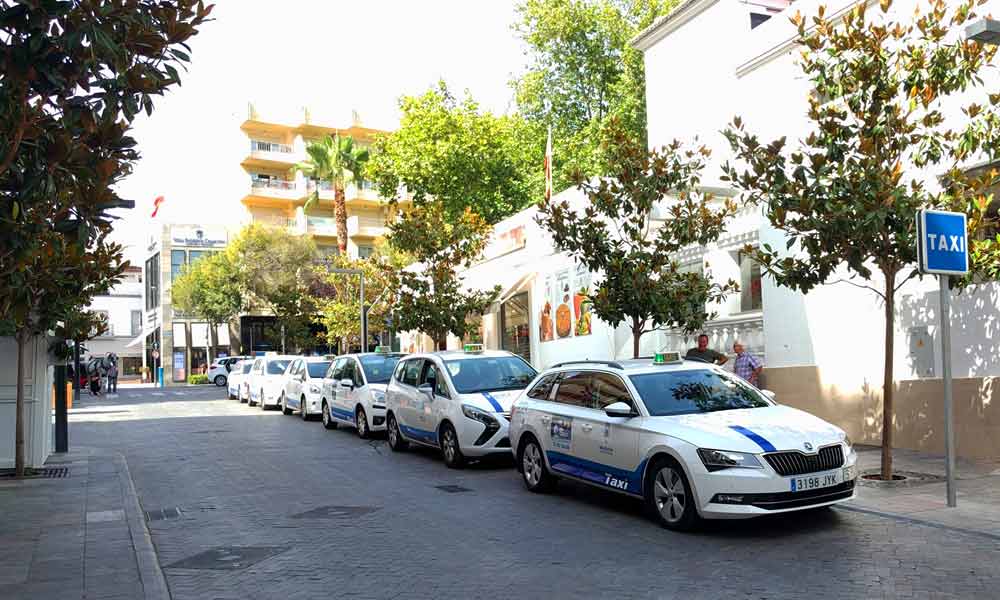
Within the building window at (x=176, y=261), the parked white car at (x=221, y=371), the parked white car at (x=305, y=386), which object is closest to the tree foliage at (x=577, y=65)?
the parked white car at (x=305, y=386)

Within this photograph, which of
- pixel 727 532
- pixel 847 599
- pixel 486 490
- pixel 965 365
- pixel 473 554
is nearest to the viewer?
pixel 847 599

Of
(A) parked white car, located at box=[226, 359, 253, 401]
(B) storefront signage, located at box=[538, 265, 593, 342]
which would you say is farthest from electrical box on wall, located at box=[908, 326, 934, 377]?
(A) parked white car, located at box=[226, 359, 253, 401]

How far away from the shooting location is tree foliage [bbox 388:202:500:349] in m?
23.9

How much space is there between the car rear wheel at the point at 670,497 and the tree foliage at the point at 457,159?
31.4m

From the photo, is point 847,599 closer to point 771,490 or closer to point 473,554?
point 771,490

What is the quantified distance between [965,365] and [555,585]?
8.12 meters

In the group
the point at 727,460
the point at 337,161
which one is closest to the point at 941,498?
the point at 727,460

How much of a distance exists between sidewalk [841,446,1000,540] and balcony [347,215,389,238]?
182 ft

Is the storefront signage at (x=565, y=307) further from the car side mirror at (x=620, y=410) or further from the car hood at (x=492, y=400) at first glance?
the car side mirror at (x=620, y=410)

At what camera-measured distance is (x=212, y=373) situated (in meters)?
49.8

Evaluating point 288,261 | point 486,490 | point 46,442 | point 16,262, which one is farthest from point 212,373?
point 16,262

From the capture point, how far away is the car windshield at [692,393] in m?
8.87

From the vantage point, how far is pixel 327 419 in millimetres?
19922

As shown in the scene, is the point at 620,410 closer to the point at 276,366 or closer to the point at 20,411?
the point at 20,411
